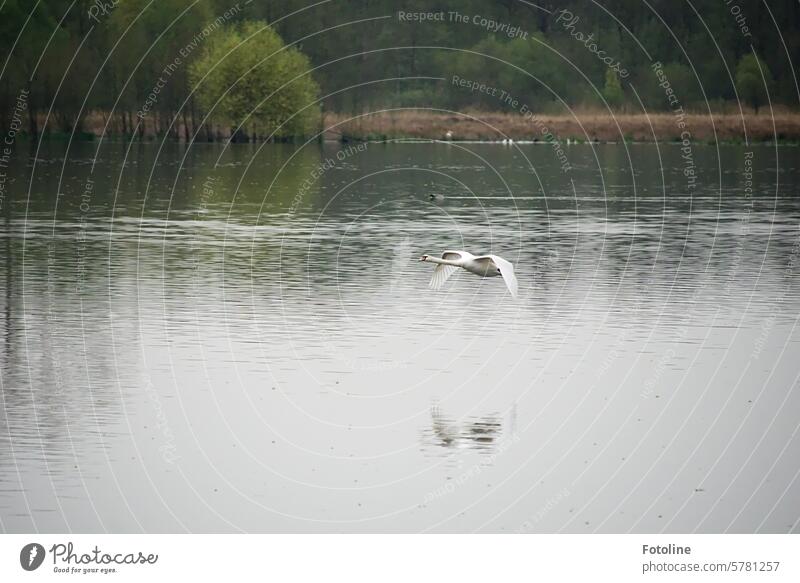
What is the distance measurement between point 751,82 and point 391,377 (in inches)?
3911

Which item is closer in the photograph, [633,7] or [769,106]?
[769,106]

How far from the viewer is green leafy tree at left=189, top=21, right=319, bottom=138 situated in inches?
4077

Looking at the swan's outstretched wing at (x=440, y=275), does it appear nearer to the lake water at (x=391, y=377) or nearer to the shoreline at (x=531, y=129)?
the lake water at (x=391, y=377)

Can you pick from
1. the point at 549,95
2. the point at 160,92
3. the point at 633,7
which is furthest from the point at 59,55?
the point at 633,7

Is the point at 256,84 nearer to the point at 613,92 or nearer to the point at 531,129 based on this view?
the point at 531,129

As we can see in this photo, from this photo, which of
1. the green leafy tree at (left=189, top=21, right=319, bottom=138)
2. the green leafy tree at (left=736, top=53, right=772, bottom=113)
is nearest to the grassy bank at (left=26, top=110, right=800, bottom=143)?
the green leafy tree at (left=736, top=53, right=772, bottom=113)

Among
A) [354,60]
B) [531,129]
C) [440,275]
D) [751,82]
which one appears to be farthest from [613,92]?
[440,275]

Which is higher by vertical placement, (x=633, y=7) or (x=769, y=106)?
(x=633, y=7)

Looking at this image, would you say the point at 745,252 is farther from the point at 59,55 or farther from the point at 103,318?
the point at 59,55

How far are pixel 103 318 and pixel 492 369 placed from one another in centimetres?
730

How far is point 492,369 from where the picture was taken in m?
23.1

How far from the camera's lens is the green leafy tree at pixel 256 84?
103562mm

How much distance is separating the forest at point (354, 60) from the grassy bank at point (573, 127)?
2.47m

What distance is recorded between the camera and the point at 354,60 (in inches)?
5344
